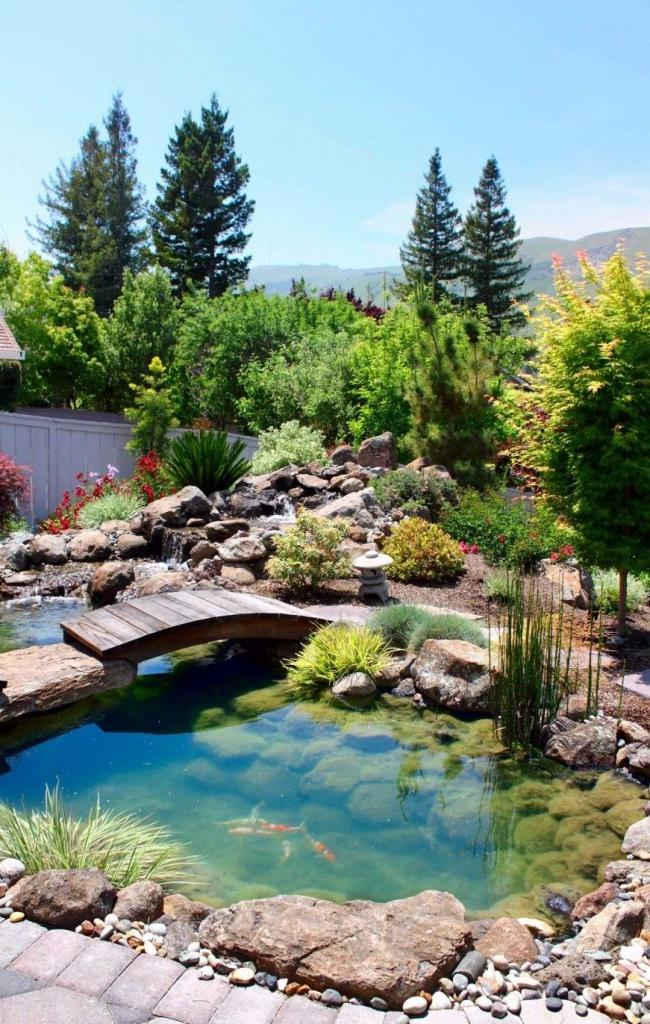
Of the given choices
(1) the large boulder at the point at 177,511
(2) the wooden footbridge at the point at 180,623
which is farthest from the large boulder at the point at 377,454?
(2) the wooden footbridge at the point at 180,623

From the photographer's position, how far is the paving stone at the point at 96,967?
2.50 m

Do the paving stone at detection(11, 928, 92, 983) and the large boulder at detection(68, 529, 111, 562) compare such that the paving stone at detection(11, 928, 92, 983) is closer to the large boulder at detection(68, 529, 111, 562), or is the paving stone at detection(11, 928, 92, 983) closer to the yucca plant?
the yucca plant

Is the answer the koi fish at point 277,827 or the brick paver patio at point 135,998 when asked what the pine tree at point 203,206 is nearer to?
the koi fish at point 277,827

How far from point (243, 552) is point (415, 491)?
2.71m

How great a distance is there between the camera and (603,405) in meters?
6.37

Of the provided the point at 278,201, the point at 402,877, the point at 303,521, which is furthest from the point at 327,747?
the point at 278,201

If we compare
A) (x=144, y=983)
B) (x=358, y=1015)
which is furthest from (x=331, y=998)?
(x=144, y=983)

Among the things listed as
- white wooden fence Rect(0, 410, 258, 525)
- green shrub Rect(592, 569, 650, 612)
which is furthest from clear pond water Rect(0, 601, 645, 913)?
white wooden fence Rect(0, 410, 258, 525)

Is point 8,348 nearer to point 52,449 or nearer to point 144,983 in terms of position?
point 52,449

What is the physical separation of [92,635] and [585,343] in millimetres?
4436

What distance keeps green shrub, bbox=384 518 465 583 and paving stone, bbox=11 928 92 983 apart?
6150 millimetres

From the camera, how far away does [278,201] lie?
21.2 metres

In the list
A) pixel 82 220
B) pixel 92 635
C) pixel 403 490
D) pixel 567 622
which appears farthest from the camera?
pixel 82 220

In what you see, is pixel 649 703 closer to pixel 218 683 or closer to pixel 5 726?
pixel 218 683
